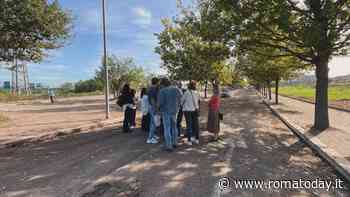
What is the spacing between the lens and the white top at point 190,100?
7.57 meters

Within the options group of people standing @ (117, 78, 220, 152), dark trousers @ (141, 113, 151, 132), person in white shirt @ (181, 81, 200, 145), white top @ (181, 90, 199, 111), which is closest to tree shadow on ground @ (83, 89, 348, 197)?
group of people standing @ (117, 78, 220, 152)

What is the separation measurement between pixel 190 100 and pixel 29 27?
7.39m

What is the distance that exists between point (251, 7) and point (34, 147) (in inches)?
344

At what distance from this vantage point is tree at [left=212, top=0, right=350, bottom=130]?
326 inches

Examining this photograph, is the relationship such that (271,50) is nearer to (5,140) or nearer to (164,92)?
(164,92)

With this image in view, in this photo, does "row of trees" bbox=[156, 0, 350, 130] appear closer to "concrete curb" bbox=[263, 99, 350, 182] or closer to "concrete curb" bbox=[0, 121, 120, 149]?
"concrete curb" bbox=[263, 99, 350, 182]

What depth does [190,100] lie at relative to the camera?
24.9 feet

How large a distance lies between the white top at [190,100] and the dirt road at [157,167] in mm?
1151

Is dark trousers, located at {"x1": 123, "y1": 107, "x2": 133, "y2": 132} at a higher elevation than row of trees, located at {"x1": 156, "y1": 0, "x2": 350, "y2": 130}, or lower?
lower

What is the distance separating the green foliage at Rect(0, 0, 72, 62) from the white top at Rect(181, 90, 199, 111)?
→ 22.5ft

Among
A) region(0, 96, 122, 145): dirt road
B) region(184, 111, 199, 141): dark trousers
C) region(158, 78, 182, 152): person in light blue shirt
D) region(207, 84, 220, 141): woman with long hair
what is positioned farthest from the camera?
region(0, 96, 122, 145): dirt road

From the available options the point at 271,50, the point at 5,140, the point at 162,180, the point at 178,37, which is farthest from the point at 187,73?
the point at 162,180

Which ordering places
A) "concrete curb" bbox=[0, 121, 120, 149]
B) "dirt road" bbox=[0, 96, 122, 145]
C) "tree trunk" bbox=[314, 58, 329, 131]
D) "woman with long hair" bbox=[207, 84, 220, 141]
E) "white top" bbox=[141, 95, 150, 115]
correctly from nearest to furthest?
"concrete curb" bbox=[0, 121, 120, 149]
"woman with long hair" bbox=[207, 84, 220, 141]
"white top" bbox=[141, 95, 150, 115]
"dirt road" bbox=[0, 96, 122, 145]
"tree trunk" bbox=[314, 58, 329, 131]

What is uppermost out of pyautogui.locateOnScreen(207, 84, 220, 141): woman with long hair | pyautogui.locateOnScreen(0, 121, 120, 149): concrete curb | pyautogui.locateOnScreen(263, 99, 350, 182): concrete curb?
pyautogui.locateOnScreen(207, 84, 220, 141): woman with long hair
